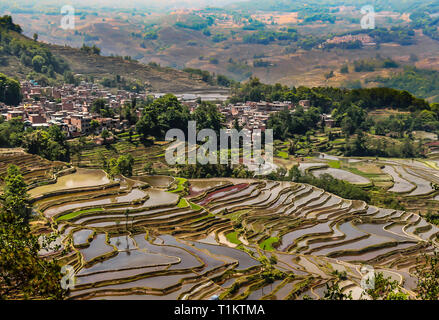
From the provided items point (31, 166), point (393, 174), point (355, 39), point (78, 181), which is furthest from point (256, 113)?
point (355, 39)

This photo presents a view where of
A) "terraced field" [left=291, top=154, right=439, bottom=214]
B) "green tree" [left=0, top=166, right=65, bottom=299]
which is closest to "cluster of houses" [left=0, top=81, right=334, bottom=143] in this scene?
"terraced field" [left=291, top=154, right=439, bottom=214]

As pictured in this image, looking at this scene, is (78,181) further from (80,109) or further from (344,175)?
(80,109)

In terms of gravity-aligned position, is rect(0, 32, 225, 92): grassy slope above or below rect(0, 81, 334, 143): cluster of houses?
above

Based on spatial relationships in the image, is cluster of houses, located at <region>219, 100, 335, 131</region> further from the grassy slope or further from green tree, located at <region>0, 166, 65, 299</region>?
green tree, located at <region>0, 166, 65, 299</region>

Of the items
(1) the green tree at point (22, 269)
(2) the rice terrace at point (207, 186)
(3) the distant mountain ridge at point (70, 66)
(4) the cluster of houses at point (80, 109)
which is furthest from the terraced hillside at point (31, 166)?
(3) the distant mountain ridge at point (70, 66)

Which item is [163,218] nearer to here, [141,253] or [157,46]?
[141,253]

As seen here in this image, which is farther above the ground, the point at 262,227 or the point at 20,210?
the point at 20,210

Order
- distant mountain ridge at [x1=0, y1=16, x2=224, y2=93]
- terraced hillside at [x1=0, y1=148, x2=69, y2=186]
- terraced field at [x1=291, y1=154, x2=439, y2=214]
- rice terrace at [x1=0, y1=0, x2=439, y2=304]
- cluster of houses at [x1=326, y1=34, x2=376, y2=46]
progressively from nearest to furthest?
rice terrace at [x1=0, y1=0, x2=439, y2=304] < terraced hillside at [x1=0, y1=148, x2=69, y2=186] < terraced field at [x1=291, y1=154, x2=439, y2=214] < distant mountain ridge at [x1=0, y1=16, x2=224, y2=93] < cluster of houses at [x1=326, y1=34, x2=376, y2=46]
